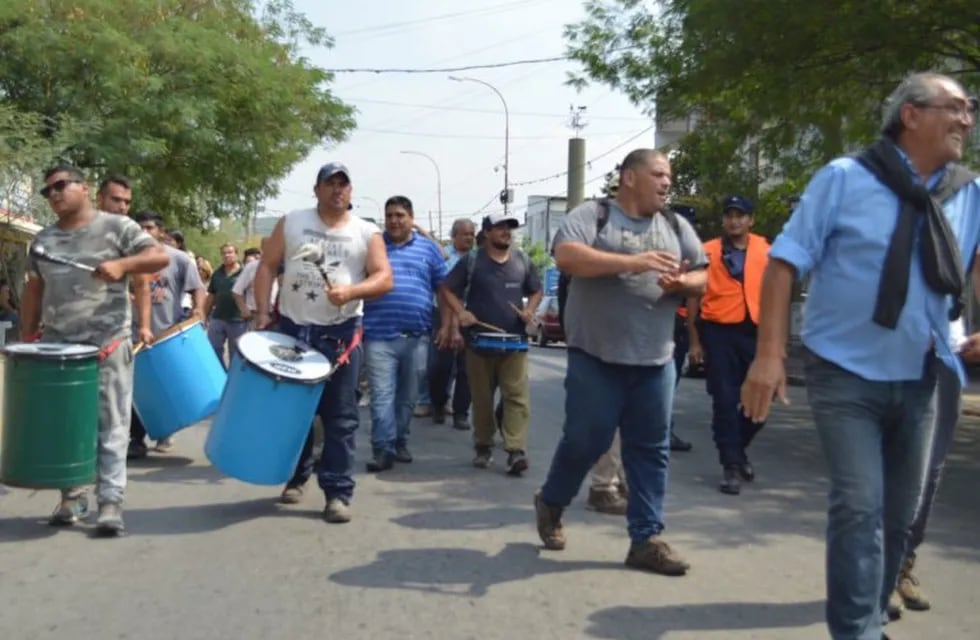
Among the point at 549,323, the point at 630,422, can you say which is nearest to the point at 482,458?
the point at 630,422

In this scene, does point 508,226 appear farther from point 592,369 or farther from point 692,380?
point 692,380

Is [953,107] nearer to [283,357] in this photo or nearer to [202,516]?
[283,357]

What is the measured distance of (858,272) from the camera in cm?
415

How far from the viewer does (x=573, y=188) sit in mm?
37125

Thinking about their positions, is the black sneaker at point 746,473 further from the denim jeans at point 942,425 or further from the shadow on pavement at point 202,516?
the denim jeans at point 942,425

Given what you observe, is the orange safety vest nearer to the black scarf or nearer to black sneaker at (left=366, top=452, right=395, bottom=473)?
black sneaker at (left=366, top=452, right=395, bottom=473)

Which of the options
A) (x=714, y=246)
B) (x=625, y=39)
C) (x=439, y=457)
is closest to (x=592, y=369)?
(x=714, y=246)

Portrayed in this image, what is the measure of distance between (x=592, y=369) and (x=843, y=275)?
1.87m

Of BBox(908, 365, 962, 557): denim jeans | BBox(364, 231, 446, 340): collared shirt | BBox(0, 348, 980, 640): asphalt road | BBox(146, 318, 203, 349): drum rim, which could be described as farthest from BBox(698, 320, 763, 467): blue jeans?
BBox(146, 318, 203, 349): drum rim

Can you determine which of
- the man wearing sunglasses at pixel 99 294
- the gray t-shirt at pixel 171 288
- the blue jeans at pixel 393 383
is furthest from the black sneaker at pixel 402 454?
the man wearing sunglasses at pixel 99 294

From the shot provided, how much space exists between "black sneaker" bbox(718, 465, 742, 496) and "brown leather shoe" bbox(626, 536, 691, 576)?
2373mm

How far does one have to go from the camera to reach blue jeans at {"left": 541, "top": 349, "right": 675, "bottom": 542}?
19.2 feet

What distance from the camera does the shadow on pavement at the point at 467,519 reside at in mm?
6949

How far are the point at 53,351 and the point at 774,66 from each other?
834 centimetres
